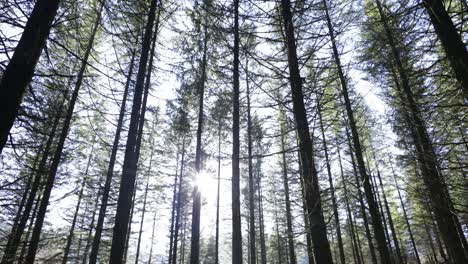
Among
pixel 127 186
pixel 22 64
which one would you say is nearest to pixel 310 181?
pixel 127 186

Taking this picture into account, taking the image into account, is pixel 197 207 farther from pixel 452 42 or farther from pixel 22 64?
pixel 452 42

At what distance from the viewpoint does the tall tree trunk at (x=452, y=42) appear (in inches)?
144

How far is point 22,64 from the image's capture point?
2594 millimetres

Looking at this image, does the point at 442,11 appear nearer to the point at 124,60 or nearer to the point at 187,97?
the point at 187,97

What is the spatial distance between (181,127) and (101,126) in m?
6.70

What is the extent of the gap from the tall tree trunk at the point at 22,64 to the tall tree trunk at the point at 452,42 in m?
5.22

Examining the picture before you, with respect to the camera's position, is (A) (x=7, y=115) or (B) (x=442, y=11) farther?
(B) (x=442, y=11)

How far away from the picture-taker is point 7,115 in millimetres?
2428

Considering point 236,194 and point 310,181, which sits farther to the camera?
point 236,194

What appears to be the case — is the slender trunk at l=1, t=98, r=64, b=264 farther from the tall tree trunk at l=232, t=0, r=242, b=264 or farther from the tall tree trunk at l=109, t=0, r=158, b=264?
the tall tree trunk at l=232, t=0, r=242, b=264

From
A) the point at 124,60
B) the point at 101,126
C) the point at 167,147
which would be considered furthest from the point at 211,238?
the point at 124,60

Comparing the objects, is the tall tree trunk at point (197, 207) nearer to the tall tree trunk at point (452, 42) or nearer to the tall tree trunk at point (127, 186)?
the tall tree trunk at point (127, 186)

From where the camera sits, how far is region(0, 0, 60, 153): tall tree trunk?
2438 millimetres

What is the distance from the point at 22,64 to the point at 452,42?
18.6 feet
